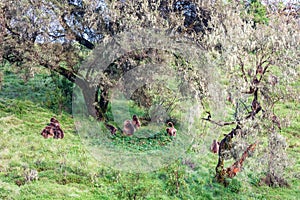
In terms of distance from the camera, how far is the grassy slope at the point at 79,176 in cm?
880

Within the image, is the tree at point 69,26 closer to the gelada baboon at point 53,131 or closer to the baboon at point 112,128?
the baboon at point 112,128

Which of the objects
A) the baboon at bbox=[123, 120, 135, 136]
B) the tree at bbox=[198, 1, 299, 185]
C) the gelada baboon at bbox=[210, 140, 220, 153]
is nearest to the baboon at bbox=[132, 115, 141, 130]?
the baboon at bbox=[123, 120, 135, 136]

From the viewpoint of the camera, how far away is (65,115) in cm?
1341

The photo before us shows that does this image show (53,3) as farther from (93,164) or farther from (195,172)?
(195,172)

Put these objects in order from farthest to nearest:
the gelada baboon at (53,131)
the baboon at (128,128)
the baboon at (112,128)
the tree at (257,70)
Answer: the baboon at (128,128), the baboon at (112,128), the gelada baboon at (53,131), the tree at (257,70)

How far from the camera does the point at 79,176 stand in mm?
9562

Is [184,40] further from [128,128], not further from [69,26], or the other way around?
[69,26]

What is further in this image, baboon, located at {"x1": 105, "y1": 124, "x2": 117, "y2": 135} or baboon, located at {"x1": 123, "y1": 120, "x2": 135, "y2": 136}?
baboon, located at {"x1": 123, "y1": 120, "x2": 135, "y2": 136}

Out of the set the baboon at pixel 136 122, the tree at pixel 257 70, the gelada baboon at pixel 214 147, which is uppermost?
the tree at pixel 257 70

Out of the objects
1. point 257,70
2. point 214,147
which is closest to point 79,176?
point 214,147

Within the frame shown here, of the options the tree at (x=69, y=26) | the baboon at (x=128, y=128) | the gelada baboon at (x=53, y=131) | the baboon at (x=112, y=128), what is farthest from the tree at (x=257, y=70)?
the gelada baboon at (x=53, y=131)

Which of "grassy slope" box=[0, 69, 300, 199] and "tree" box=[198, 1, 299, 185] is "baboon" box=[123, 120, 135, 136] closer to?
"grassy slope" box=[0, 69, 300, 199]

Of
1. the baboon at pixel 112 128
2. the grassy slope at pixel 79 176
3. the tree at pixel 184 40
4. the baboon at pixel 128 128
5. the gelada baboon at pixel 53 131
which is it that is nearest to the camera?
the grassy slope at pixel 79 176

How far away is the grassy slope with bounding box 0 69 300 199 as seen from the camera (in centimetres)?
880
